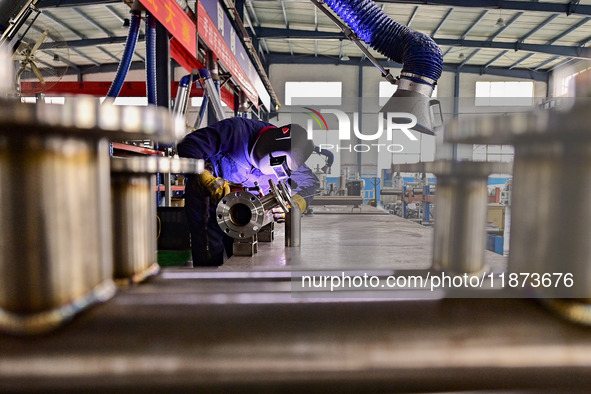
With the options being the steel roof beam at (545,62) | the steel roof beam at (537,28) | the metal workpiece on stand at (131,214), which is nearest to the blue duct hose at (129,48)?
the metal workpiece on stand at (131,214)

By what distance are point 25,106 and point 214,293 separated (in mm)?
194

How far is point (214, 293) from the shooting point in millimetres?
314

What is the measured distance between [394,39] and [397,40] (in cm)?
2

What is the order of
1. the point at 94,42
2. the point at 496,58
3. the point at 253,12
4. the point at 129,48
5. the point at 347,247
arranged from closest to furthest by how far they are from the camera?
1. the point at 347,247
2. the point at 129,48
3. the point at 253,12
4. the point at 94,42
5. the point at 496,58

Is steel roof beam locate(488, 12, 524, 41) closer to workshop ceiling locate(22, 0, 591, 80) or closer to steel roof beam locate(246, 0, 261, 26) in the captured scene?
workshop ceiling locate(22, 0, 591, 80)

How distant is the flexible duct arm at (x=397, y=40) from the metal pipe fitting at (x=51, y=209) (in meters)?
1.57

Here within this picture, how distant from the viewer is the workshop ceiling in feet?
19.1

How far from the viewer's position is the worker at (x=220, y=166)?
177cm

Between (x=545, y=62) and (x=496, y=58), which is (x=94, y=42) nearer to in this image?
(x=496, y=58)

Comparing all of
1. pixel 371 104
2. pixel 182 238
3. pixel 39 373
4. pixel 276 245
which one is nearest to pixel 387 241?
pixel 276 245

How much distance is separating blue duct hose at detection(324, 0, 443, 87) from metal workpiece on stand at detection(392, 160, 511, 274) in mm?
1408

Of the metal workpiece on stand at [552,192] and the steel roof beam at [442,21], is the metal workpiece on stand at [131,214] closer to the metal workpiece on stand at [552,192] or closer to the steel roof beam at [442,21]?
the metal workpiece on stand at [552,192]

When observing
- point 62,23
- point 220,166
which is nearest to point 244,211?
point 220,166

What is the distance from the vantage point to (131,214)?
0.38 meters
